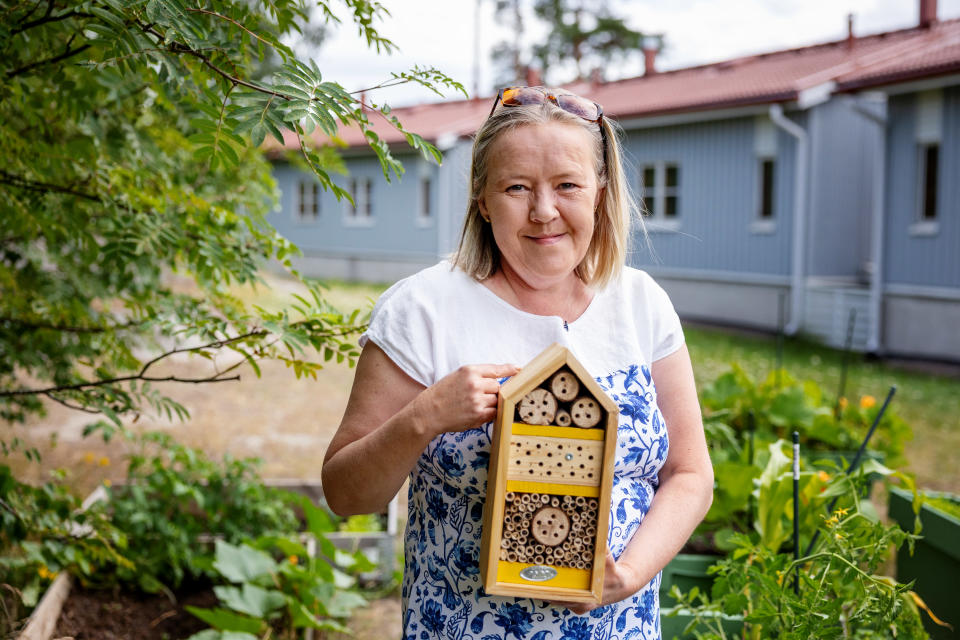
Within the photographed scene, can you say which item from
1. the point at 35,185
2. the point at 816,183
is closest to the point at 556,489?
the point at 35,185

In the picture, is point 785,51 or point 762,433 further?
point 785,51

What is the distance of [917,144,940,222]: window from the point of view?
12055 millimetres

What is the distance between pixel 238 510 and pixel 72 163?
191 cm

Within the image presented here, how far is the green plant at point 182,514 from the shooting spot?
350cm

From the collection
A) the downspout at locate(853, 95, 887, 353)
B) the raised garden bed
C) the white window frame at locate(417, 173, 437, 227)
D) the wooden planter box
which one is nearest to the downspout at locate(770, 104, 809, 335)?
the downspout at locate(853, 95, 887, 353)

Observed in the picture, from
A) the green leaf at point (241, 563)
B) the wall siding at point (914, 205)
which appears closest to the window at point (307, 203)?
the wall siding at point (914, 205)

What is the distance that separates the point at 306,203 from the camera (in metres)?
24.5

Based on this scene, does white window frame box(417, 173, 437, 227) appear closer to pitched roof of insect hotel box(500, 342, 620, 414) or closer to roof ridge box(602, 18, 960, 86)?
roof ridge box(602, 18, 960, 86)

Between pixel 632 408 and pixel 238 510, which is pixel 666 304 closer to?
pixel 632 408

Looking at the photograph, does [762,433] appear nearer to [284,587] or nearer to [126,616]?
[284,587]

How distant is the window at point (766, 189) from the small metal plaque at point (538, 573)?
1409 centimetres

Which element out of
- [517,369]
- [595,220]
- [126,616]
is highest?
[595,220]

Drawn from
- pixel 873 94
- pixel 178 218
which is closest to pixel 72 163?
pixel 178 218

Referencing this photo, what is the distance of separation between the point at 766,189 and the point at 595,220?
1381 centimetres
